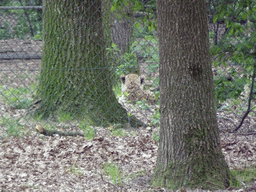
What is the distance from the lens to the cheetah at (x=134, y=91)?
225 inches

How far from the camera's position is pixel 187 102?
2639 millimetres

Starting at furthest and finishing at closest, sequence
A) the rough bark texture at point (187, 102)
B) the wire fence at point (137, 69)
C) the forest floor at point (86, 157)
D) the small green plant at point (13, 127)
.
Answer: the small green plant at point (13, 127) → the wire fence at point (137, 69) → the forest floor at point (86, 157) → the rough bark texture at point (187, 102)

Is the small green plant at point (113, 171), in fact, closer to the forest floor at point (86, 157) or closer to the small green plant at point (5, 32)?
the forest floor at point (86, 157)

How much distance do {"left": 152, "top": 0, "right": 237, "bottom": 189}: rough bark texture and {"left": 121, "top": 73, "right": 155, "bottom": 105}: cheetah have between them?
294cm

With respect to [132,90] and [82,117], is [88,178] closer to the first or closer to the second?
[82,117]

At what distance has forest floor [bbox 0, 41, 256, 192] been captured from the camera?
3000 millimetres

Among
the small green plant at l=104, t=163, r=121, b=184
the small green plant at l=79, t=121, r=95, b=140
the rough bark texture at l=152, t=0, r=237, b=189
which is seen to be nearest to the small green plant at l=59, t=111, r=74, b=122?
the small green plant at l=79, t=121, r=95, b=140

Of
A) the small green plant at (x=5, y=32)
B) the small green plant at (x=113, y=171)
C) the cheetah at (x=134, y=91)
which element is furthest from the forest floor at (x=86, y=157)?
the small green plant at (x=5, y=32)

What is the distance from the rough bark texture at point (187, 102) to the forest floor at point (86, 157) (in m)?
0.25

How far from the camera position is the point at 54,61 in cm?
432

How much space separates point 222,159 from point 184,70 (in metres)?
0.91

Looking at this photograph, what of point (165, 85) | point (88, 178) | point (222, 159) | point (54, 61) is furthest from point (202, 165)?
point (54, 61)

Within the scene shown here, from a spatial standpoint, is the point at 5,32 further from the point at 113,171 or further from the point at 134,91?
the point at 113,171

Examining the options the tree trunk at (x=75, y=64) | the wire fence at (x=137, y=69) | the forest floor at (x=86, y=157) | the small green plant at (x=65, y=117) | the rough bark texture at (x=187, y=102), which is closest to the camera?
the rough bark texture at (x=187, y=102)
